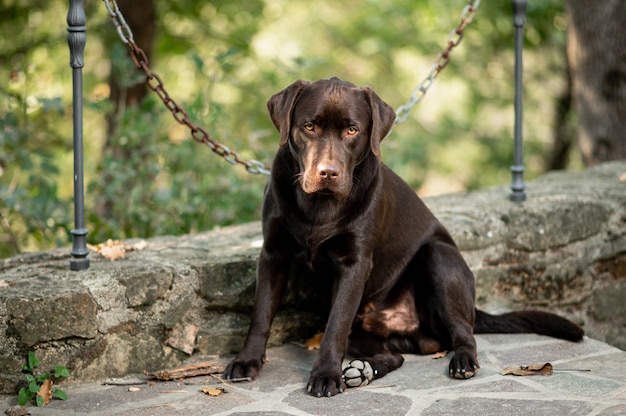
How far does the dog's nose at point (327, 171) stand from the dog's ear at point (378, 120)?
277mm

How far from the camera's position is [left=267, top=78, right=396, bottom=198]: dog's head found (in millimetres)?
3590

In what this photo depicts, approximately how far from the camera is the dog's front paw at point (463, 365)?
3775 mm

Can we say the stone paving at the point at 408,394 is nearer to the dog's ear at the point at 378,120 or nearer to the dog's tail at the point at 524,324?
the dog's tail at the point at 524,324

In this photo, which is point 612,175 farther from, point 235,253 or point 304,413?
point 304,413

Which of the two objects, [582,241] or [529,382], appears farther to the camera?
[582,241]

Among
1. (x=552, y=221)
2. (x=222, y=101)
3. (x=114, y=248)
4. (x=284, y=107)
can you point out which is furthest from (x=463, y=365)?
(x=222, y=101)

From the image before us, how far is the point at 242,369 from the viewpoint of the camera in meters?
3.82

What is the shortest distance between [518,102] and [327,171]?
2203 millimetres

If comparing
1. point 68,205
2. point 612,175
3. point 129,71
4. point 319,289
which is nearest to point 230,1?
point 129,71

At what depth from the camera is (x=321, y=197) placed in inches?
151

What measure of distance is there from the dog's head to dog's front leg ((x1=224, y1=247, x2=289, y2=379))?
1.49ft

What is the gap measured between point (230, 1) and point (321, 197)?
5.22 metres

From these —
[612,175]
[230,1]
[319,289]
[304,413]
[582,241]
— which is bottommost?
[304,413]

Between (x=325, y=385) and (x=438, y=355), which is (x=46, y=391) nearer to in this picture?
(x=325, y=385)
